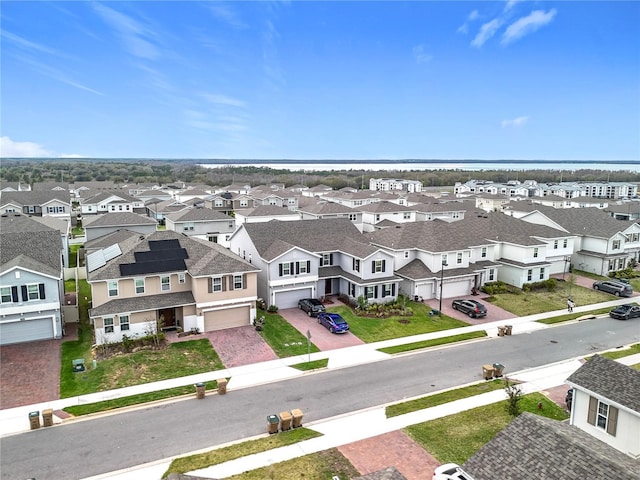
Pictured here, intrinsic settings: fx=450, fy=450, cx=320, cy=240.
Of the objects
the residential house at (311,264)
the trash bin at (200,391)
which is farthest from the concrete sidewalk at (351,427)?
the residential house at (311,264)

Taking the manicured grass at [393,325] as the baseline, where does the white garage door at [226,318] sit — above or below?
above

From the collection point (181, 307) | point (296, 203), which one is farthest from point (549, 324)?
point (296, 203)

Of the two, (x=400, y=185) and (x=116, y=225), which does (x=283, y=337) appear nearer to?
(x=116, y=225)

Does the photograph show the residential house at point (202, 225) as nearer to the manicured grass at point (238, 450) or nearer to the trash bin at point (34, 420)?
the trash bin at point (34, 420)

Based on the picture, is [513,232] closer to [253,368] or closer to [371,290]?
[371,290]

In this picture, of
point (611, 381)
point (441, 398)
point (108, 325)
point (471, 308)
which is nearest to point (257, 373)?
point (441, 398)

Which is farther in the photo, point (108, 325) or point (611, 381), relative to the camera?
point (108, 325)
